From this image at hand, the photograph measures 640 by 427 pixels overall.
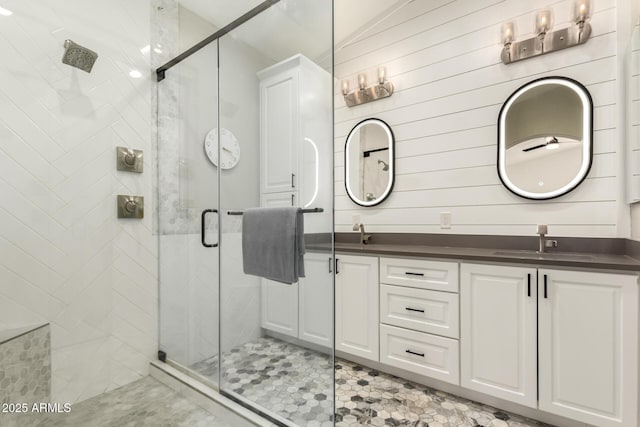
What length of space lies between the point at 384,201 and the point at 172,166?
67.9 inches

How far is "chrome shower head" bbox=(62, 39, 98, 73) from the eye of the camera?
1.57 m

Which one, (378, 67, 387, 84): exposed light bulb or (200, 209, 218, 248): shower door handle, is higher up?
(378, 67, 387, 84): exposed light bulb

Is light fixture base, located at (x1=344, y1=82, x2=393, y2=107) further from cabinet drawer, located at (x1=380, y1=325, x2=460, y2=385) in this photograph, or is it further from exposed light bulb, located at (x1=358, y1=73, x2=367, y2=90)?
cabinet drawer, located at (x1=380, y1=325, x2=460, y2=385)

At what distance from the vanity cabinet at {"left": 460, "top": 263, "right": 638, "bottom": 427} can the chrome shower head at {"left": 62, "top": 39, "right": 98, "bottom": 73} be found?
247 cm

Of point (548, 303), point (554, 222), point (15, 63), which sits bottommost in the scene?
point (548, 303)

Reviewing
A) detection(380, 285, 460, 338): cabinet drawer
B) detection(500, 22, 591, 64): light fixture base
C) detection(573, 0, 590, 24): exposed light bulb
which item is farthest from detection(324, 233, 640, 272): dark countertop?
detection(573, 0, 590, 24): exposed light bulb

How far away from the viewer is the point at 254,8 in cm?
162

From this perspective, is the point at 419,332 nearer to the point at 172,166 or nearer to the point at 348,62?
the point at 172,166

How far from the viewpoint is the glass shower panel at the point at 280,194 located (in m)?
1.42

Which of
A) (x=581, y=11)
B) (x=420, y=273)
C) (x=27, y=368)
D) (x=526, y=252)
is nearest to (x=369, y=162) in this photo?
(x=420, y=273)

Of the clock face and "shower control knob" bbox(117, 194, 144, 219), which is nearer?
the clock face

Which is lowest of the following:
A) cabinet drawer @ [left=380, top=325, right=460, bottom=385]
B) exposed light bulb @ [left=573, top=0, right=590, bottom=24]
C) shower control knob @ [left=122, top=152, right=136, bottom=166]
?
cabinet drawer @ [left=380, top=325, right=460, bottom=385]

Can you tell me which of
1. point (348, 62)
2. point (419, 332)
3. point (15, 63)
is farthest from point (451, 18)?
point (15, 63)

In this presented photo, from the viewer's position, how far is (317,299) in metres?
1.45
